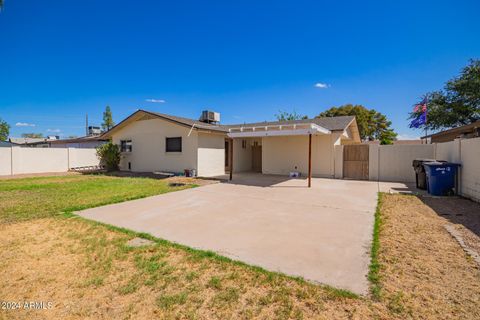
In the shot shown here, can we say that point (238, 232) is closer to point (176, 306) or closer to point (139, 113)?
point (176, 306)

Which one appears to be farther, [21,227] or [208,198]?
[208,198]

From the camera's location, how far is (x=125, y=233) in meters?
4.38

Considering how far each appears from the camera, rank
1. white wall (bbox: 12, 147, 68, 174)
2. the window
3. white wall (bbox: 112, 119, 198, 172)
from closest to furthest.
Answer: white wall (bbox: 112, 119, 198, 172) < the window < white wall (bbox: 12, 147, 68, 174)

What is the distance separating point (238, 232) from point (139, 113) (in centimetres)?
1401

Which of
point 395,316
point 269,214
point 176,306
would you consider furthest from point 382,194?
point 176,306

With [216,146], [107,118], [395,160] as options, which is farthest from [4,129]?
[395,160]

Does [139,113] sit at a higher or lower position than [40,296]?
higher

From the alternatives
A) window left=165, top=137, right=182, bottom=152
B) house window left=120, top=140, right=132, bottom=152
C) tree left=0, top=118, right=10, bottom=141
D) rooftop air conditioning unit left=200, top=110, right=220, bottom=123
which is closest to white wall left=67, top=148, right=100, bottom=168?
house window left=120, top=140, right=132, bottom=152

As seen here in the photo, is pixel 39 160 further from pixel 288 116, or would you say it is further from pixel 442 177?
pixel 288 116

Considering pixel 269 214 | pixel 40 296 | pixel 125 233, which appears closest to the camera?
pixel 40 296

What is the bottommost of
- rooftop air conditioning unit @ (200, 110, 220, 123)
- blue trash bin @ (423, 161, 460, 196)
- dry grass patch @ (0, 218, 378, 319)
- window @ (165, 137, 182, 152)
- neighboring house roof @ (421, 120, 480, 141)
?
dry grass patch @ (0, 218, 378, 319)

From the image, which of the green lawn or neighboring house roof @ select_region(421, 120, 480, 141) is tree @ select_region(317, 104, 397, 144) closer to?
neighboring house roof @ select_region(421, 120, 480, 141)

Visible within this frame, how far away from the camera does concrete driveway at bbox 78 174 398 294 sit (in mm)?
3163

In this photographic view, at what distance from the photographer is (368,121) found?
36.3 m
